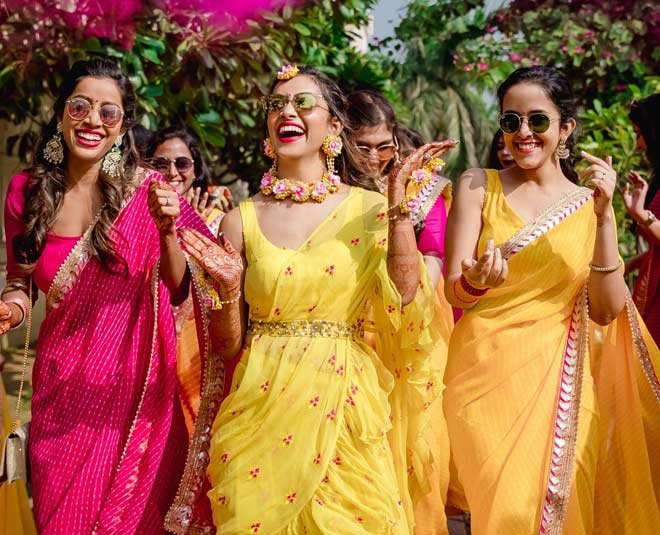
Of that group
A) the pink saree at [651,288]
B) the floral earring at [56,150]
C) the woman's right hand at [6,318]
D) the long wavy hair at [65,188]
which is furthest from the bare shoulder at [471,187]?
the woman's right hand at [6,318]

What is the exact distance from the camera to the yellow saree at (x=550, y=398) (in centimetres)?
396

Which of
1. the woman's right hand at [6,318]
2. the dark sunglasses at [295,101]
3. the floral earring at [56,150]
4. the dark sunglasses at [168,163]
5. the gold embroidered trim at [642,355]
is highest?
the dark sunglasses at [295,101]

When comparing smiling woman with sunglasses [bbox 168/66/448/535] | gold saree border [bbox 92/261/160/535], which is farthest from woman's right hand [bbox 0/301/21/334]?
smiling woman with sunglasses [bbox 168/66/448/535]

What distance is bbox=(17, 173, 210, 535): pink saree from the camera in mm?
4016

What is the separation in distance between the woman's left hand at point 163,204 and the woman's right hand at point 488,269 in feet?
3.21

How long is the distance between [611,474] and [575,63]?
19.5 ft

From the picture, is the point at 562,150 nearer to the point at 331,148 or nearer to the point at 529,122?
the point at 529,122

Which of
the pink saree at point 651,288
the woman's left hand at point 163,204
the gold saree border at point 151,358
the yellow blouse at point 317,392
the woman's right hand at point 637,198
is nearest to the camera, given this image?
the yellow blouse at point 317,392

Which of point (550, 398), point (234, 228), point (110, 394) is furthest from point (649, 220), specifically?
point (110, 394)

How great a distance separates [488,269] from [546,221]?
48cm

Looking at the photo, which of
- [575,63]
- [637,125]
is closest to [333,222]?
[637,125]

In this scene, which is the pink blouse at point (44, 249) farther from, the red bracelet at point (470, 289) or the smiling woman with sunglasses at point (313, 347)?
the red bracelet at point (470, 289)

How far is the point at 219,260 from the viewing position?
3584 millimetres

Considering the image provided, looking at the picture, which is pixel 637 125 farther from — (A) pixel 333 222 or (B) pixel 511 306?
(A) pixel 333 222
